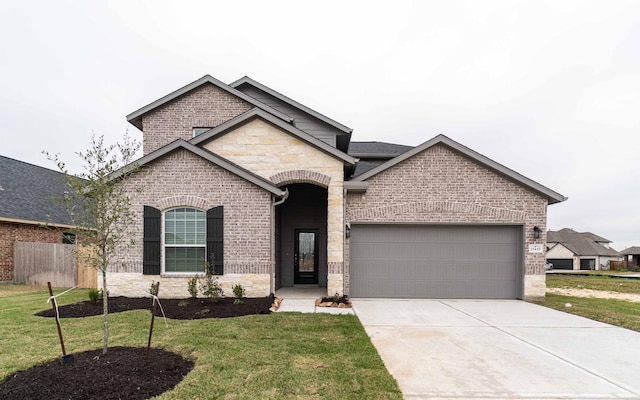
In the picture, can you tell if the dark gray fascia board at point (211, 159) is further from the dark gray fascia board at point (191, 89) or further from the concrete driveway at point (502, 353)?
the concrete driveway at point (502, 353)

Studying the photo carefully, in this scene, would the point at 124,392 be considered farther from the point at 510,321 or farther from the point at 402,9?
the point at 402,9

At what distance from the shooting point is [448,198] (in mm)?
10297

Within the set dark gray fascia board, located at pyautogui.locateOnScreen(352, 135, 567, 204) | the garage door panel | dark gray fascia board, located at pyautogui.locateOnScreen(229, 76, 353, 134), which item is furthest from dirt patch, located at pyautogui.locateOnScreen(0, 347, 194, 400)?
dark gray fascia board, located at pyautogui.locateOnScreen(229, 76, 353, 134)

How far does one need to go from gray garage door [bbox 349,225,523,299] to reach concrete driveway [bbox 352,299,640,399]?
160 cm

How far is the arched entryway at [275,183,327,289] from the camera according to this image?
498 inches

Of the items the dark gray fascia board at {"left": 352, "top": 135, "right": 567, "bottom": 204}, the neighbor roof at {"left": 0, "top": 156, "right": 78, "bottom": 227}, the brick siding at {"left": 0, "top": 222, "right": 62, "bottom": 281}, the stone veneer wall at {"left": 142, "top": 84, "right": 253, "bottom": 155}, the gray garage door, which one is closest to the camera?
the dark gray fascia board at {"left": 352, "top": 135, "right": 567, "bottom": 204}

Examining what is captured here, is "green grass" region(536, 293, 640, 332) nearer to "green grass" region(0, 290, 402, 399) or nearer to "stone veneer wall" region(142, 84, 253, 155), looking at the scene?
"green grass" region(0, 290, 402, 399)

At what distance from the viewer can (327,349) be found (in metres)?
5.41

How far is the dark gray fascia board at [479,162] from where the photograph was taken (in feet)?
33.1

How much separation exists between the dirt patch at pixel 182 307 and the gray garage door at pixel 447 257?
359cm

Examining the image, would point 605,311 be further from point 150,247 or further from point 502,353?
point 150,247

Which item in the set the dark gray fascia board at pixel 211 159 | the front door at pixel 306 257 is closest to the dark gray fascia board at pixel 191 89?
the dark gray fascia board at pixel 211 159

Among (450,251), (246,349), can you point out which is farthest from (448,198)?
(246,349)

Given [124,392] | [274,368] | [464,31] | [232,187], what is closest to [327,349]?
[274,368]
